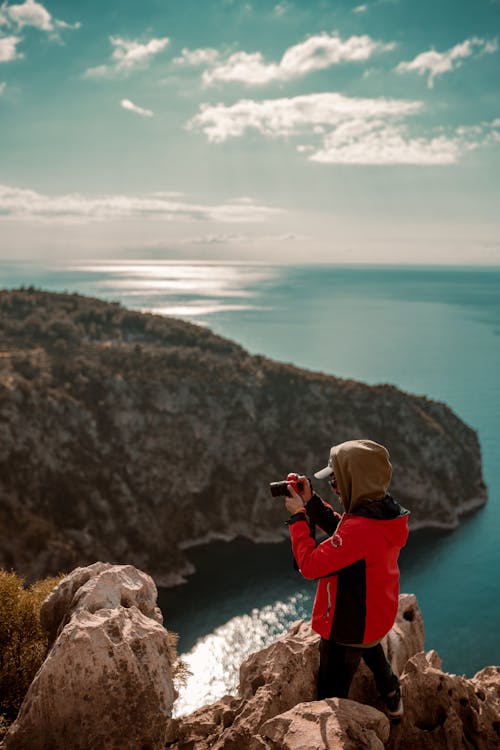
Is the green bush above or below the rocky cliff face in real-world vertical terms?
above

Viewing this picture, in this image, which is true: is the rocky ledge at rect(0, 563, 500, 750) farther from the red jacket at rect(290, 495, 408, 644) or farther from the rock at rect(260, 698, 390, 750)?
the red jacket at rect(290, 495, 408, 644)

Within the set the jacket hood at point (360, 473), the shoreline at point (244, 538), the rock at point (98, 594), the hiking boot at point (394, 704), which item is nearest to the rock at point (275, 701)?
the hiking boot at point (394, 704)

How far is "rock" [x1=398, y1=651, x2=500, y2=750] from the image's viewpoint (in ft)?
37.5

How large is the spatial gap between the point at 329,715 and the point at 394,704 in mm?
2239

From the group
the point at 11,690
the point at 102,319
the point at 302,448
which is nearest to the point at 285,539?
the point at 302,448

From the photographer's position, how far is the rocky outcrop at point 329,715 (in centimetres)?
934

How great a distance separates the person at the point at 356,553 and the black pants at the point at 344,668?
0.08 feet

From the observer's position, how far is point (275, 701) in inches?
482

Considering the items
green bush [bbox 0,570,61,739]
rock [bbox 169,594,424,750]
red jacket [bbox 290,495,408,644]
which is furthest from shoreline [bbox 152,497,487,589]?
red jacket [bbox 290,495,408,644]

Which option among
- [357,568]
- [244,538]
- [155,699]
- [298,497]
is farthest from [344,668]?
[244,538]

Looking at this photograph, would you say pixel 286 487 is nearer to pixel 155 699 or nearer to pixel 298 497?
pixel 298 497

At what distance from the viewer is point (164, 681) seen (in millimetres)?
13023

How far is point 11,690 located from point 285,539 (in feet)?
349

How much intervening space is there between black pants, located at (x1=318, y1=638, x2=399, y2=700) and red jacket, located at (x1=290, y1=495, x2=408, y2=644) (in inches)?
24.0
